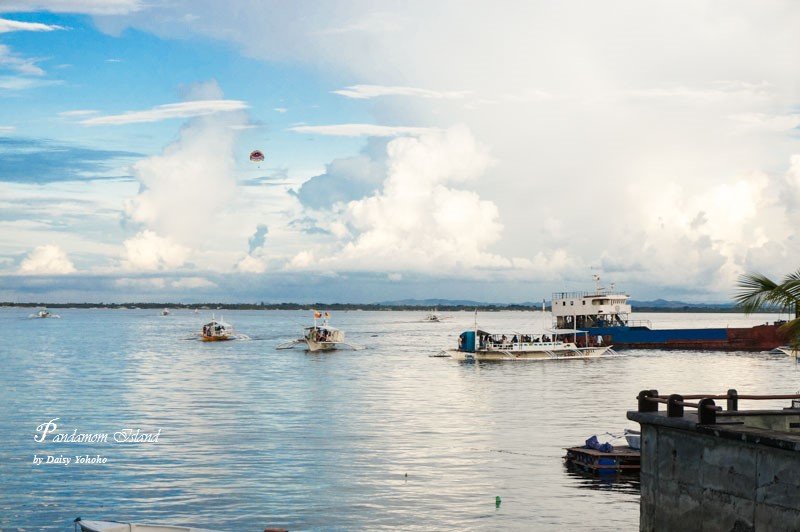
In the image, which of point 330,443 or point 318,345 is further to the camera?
point 318,345

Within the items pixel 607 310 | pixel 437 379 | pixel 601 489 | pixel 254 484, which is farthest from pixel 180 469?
pixel 607 310

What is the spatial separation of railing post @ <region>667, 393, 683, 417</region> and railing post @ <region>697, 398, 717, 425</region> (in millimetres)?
724

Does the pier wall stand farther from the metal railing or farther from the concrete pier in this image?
the metal railing

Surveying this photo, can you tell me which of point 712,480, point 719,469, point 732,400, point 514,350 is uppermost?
point 732,400

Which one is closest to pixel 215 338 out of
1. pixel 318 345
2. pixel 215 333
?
pixel 215 333

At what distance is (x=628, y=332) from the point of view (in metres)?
120

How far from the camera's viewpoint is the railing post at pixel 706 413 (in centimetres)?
1869

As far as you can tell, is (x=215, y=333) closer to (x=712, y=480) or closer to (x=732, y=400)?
(x=732, y=400)

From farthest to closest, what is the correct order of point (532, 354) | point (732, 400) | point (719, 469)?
point (532, 354)
point (732, 400)
point (719, 469)

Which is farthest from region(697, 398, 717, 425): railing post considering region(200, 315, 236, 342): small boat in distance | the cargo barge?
region(200, 315, 236, 342): small boat in distance

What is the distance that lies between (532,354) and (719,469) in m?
85.4

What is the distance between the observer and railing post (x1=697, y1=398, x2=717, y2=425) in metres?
18.7

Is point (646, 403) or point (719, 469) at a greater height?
point (646, 403)

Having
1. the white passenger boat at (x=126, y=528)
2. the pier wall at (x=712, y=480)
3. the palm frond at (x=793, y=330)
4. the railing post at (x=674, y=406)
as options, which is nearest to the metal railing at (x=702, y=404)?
the railing post at (x=674, y=406)
